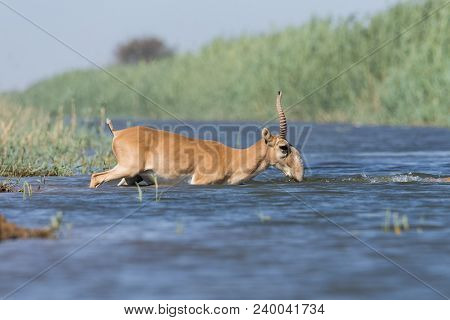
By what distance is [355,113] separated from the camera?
32781 millimetres

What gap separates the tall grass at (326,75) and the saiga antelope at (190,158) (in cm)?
1307

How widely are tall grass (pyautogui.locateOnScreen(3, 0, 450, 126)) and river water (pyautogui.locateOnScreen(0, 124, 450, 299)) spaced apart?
48.0 feet

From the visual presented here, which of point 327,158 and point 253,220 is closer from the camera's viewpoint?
point 253,220

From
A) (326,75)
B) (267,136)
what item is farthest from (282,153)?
(326,75)

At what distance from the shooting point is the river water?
6.86 m

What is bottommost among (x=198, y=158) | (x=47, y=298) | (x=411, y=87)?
(x=47, y=298)

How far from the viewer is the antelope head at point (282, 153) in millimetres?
13859

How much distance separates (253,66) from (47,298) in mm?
31647

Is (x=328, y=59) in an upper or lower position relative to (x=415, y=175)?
upper

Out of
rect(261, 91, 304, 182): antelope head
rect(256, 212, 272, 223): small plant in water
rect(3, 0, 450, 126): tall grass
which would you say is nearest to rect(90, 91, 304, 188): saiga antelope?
rect(261, 91, 304, 182): antelope head

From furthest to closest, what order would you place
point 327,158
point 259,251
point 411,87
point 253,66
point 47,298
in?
point 253,66 < point 411,87 < point 327,158 < point 259,251 < point 47,298

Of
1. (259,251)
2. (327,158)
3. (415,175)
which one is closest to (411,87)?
(327,158)

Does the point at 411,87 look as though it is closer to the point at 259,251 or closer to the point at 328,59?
the point at 328,59

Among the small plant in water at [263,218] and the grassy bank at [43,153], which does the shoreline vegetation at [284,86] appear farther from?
the small plant in water at [263,218]
